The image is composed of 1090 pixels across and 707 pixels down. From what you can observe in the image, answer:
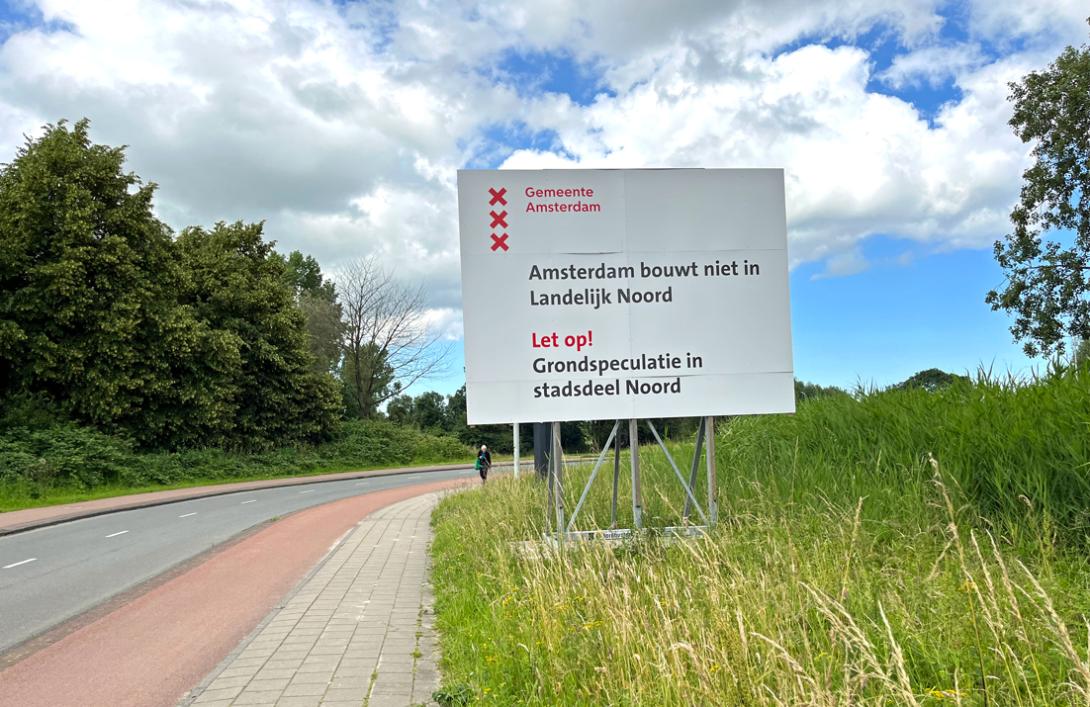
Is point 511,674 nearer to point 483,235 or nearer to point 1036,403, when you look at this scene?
point 483,235

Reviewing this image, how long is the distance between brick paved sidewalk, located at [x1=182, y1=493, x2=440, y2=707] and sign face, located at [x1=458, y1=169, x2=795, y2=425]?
2120mm

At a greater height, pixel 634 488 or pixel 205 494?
pixel 634 488

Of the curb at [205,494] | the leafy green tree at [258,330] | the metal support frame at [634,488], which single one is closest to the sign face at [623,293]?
the metal support frame at [634,488]

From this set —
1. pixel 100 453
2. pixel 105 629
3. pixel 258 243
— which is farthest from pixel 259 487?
pixel 105 629

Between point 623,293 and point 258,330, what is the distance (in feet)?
123

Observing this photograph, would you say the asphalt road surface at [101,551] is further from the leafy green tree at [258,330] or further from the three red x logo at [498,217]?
the leafy green tree at [258,330]

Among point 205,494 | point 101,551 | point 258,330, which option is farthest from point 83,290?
point 101,551

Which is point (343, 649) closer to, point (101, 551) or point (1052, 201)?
point (101, 551)

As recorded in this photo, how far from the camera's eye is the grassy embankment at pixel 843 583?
3.47m

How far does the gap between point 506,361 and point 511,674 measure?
3.74m

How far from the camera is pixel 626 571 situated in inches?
215

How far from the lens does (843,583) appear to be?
4402 mm

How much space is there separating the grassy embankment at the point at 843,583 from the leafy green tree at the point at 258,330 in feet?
112

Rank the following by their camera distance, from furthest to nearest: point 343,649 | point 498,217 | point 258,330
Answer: point 258,330
point 498,217
point 343,649
